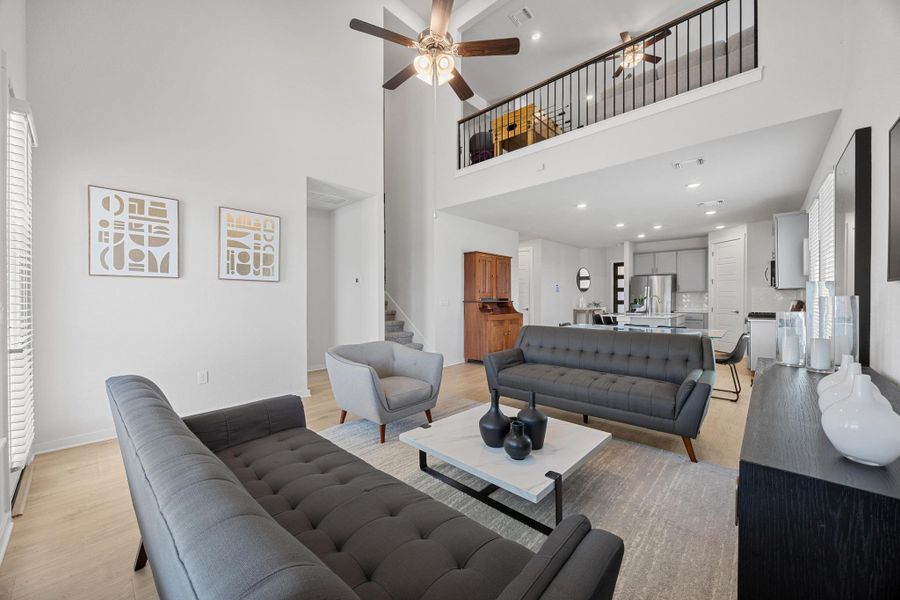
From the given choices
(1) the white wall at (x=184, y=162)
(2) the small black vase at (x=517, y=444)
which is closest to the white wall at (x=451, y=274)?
(1) the white wall at (x=184, y=162)

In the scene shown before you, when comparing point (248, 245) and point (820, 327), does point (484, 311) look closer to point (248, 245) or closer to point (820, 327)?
point (248, 245)

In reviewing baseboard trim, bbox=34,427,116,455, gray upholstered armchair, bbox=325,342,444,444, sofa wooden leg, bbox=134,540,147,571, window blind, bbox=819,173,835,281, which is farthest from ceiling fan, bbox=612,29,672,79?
baseboard trim, bbox=34,427,116,455

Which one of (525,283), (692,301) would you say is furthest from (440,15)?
(692,301)

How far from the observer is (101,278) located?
296 centimetres

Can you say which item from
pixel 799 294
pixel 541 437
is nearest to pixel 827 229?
pixel 541 437

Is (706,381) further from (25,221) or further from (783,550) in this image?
(25,221)

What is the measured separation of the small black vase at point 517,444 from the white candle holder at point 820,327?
186 cm

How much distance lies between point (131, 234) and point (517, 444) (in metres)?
3.58

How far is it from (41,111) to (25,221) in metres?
1.28

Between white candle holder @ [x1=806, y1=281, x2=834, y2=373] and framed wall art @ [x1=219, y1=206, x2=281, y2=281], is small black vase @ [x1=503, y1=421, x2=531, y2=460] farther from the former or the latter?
framed wall art @ [x1=219, y1=206, x2=281, y2=281]

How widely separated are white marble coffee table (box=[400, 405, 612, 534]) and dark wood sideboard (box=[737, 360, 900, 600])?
0.71 metres

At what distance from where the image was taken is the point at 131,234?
3.10 metres

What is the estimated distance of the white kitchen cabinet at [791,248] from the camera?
4.39m

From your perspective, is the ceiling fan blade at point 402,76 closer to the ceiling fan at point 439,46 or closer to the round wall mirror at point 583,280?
the ceiling fan at point 439,46
